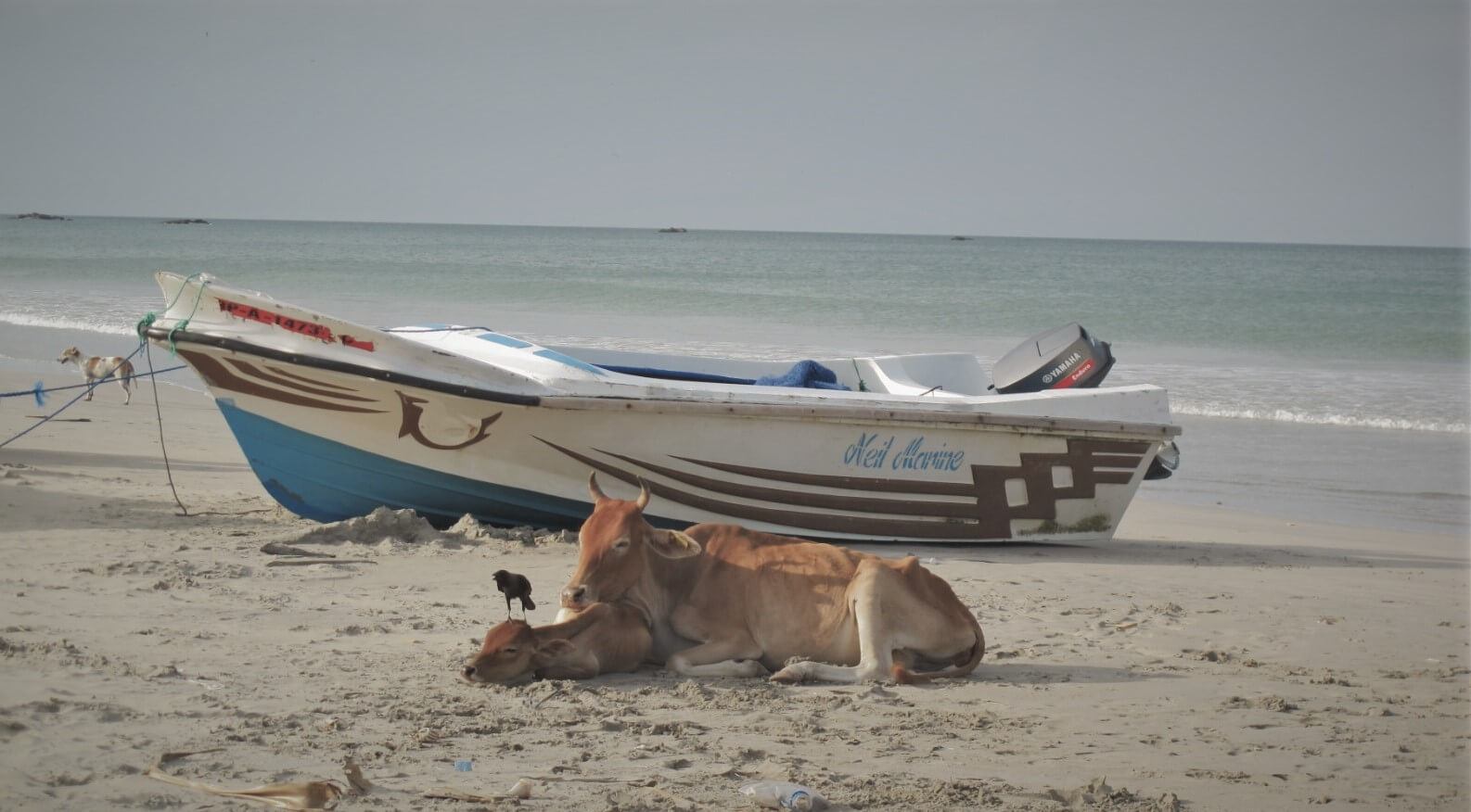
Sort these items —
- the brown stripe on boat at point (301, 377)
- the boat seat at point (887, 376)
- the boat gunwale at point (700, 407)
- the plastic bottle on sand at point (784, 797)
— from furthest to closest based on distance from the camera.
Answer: the boat seat at point (887, 376) < the brown stripe on boat at point (301, 377) < the boat gunwale at point (700, 407) < the plastic bottle on sand at point (784, 797)

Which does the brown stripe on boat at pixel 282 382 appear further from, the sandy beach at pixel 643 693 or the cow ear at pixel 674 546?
the cow ear at pixel 674 546

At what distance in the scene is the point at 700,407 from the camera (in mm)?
8094

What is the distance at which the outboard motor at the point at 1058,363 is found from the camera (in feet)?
31.2

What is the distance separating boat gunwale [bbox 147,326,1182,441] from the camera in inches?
306

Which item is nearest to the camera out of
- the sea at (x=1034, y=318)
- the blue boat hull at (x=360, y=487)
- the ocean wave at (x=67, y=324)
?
the blue boat hull at (x=360, y=487)

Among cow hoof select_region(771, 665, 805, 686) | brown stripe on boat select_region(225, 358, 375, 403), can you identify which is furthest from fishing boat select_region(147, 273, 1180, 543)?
cow hoof select_region(771, 665, 805, 686)

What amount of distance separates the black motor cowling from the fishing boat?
56 cm

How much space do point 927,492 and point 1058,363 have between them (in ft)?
5.40

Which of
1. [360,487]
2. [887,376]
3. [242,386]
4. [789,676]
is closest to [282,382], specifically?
[242,386]

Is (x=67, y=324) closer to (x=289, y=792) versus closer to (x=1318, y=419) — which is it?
(x=1318, y=419)

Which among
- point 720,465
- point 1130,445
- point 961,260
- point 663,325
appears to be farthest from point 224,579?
point 961,260

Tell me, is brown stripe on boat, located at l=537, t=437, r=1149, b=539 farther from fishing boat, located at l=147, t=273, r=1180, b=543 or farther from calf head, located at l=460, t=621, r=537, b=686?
calf head, located at l=460, t=621, r=537, b=686

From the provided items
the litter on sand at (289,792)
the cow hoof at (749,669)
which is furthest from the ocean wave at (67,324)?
the litter on sand at (289,792)

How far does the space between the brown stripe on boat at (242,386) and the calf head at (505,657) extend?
3144 mm
